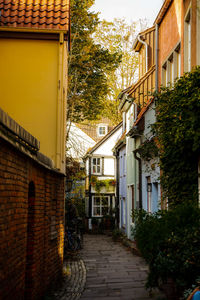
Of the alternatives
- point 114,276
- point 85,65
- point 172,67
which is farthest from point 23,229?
point 85,65

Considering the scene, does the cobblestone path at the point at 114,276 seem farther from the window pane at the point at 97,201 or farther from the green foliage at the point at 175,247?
the window pane at the point at 97,201

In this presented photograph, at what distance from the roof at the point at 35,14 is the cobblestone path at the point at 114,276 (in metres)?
6.90

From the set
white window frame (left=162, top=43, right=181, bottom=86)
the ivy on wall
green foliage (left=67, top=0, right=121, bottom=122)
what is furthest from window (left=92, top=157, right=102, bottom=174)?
white window frame (left=162, top=43, right=181, bottom=86)

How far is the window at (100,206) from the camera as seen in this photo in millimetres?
32250

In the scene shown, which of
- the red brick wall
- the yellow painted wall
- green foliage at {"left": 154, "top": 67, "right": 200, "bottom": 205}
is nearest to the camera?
the red brick wall

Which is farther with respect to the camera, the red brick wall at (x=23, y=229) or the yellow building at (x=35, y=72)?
the yellow building at (x=35, y=72)

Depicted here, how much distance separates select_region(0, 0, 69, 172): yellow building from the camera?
1050 cm

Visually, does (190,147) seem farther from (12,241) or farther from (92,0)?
(92,0)

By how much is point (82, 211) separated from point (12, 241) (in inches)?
1069

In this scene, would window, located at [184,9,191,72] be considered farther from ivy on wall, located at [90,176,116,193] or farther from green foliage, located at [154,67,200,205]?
ivy on wall, located at [90,176,116,193]

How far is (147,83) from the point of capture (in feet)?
54.9

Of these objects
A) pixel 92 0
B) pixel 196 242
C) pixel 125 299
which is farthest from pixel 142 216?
pixel 92 0

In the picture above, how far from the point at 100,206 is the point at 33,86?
2286 cm

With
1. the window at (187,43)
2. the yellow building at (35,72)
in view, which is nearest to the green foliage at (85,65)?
the yellow building at (35,72)
